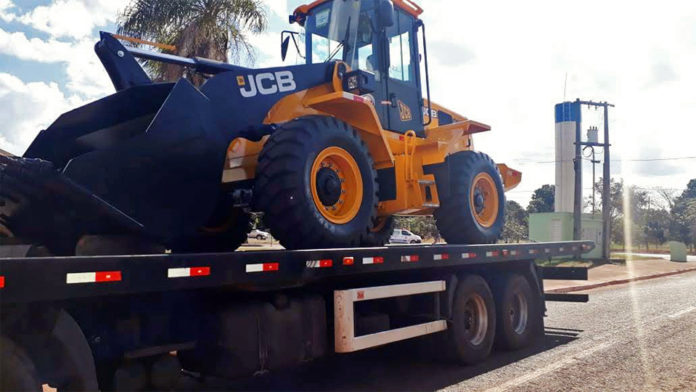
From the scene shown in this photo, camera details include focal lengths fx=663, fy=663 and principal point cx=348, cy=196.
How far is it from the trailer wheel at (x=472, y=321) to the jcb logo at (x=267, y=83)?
289 centimetres

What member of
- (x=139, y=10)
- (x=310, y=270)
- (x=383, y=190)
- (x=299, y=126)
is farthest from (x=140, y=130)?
(x=139, y=10)

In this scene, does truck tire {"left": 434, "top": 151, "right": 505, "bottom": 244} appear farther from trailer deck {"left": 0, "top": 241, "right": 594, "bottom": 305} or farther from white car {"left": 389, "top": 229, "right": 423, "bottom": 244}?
white car {"left": 389, "top": 229, "right": 423, "bottom": 244}

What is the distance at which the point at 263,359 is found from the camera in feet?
16.8

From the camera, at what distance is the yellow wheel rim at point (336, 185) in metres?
6.49

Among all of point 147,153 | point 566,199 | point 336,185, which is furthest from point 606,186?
point 147,153

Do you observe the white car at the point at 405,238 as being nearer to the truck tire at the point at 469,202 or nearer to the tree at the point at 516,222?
the tree at the point at 516,222

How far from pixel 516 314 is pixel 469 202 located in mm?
1578

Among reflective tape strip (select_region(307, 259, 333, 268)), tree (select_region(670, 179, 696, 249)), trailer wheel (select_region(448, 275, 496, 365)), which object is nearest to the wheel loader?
reflective tape strip (select_region(307, 259, 333, 268))

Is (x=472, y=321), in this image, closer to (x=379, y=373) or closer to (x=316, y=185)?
(x=379, y=373)

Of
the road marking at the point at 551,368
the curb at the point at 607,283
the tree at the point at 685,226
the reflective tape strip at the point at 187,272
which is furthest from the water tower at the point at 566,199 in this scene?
the tree at the point at 685,226

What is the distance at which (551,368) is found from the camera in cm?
710

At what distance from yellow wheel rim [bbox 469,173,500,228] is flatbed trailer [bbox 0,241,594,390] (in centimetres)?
106

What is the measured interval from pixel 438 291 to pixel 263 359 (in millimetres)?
2459

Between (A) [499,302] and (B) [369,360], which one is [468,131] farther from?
(B) [369,360]
